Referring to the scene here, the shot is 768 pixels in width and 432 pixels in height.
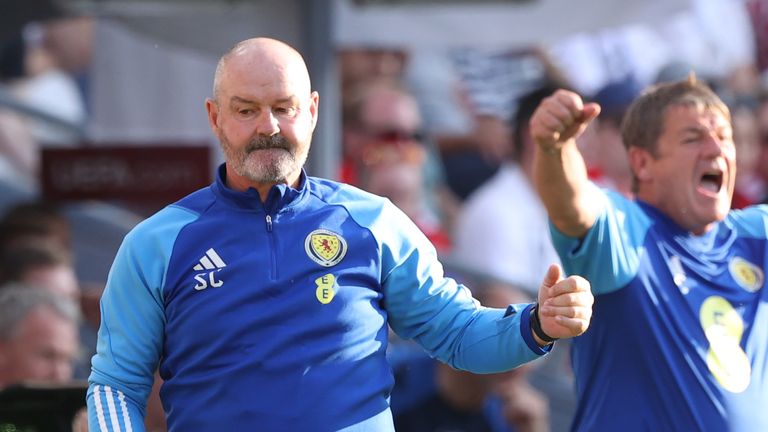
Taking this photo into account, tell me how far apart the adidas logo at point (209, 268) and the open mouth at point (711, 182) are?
1688 millimetres

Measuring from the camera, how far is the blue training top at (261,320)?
3605mm

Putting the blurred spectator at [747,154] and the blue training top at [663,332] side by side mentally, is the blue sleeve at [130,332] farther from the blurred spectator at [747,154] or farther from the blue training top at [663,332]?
the blurred spectator at [747,154]

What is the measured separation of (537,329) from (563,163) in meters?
0.73

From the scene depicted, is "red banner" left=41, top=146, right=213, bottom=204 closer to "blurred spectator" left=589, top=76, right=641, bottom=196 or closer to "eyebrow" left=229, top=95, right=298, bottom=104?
"blurred spectator" left=589, top=76, right=641, bottom=196

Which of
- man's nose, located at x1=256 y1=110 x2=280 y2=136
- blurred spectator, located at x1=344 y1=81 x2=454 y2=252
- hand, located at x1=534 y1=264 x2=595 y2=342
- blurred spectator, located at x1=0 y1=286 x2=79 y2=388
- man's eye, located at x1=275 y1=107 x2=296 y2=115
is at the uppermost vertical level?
man's eye, located at x1=275 y1=107 x2=296 y2=115

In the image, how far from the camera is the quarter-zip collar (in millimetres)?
→ 3715

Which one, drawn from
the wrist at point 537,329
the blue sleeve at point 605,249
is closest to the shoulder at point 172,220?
the wrist at point 537,329

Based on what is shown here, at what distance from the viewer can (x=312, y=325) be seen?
3639 millimetres

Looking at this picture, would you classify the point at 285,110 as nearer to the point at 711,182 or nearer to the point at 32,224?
the point at 711,182

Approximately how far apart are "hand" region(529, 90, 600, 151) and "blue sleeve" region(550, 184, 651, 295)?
1.02 feet

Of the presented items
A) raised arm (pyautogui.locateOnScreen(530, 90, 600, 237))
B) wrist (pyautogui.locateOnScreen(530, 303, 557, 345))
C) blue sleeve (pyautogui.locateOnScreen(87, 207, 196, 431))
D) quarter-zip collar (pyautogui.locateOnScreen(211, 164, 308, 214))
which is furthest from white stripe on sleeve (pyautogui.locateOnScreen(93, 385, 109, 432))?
raised arm (pyautogui.locateOnScreen(530, 90, 600, 237))

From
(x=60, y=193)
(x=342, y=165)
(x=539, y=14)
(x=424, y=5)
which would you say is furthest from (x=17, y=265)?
(x=539, y=14)

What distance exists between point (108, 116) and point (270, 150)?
4.04m

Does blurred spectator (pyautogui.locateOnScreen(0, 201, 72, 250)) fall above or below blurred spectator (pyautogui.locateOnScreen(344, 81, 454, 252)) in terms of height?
below
